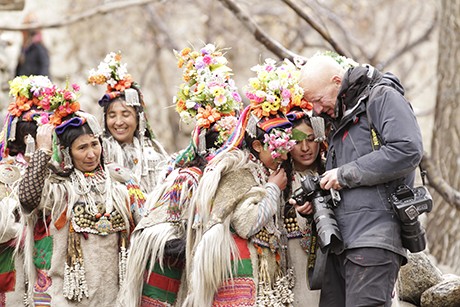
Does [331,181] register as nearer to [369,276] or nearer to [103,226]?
[369,276]

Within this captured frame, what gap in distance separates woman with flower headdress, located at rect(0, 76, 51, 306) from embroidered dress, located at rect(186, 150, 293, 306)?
53.2 inches

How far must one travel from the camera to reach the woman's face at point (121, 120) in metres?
7.05

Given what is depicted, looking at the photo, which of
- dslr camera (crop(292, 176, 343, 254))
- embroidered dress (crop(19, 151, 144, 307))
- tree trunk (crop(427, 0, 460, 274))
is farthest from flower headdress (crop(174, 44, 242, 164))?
tree trunk (crop(427, 0, 460, 274))

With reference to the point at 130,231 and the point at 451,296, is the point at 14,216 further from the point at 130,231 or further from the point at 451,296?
the point at 451,296

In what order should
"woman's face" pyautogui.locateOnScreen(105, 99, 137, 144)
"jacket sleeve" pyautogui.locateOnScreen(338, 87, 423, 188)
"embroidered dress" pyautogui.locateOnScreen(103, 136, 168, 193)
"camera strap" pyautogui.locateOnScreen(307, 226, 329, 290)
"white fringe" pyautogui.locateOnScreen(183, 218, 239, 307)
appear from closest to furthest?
"jacket sleeve" pyautogui.locateOnScreen(338, 87, 423, 188)
"camera strap" pyautogui.locateOnScreen(307, 226, 329, 290)
"white fringe" pyautogui.locateOnScreen(183, 218, 239, 307)
"embroidered dress" pyautogui.locateOnScreen(103, 136, 168, 193)
"woman's face" pyautogui.locateOnScreen(105, 99, 137, 144)

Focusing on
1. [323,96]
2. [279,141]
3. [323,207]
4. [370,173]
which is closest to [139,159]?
[279,141]

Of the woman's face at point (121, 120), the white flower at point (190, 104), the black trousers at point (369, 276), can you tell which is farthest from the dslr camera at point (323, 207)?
the woman's face at point (121, 120)

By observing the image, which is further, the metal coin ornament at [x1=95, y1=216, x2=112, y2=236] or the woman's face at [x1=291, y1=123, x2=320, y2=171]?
the metal coin ornament at [x1=95, y1=216, x2=112, y2=236]

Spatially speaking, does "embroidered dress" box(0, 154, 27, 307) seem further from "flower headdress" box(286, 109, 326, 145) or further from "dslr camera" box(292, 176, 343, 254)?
"dslr camera" box(292, 176, 343, 254)

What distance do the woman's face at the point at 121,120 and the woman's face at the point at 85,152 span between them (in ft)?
2.86

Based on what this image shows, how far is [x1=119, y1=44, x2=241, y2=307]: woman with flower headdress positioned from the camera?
5.85 meters

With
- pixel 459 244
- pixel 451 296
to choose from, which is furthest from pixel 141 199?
pixel 459 244

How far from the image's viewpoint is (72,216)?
6.02 metres

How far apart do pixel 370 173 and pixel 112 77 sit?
113 inches
